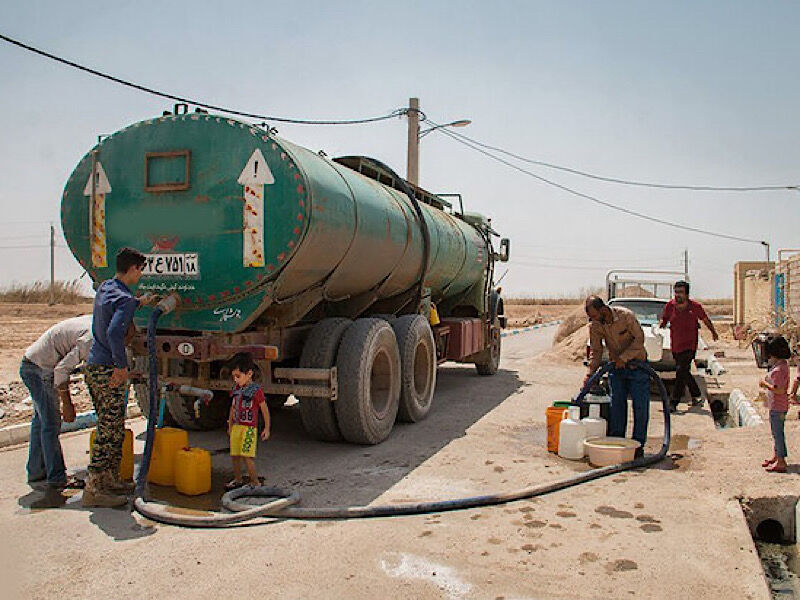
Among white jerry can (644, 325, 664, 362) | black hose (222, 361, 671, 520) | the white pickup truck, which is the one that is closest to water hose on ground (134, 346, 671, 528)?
black hose (222, 361, 671, 520)

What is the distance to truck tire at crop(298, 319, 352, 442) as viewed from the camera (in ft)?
23.2

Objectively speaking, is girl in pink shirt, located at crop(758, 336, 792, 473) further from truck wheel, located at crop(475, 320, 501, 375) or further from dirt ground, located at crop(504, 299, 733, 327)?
dirt ground, located at crop(504, 299, 733, 327)

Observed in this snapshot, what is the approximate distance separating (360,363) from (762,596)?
4181 mm

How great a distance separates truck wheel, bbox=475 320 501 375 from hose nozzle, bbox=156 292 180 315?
8.08m

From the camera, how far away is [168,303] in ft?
20.4

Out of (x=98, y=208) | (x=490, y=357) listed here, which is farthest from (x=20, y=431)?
(x=490, y=357)

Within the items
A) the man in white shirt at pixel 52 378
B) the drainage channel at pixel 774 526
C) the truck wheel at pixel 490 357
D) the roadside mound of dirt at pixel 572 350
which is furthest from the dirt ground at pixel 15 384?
the roadside mound of dirt at pixel 572 350

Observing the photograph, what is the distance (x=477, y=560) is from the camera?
4.22 metres

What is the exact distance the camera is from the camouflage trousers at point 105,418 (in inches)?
212

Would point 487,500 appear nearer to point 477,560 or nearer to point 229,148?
point 477,560

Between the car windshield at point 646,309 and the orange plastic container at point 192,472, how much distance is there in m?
8.94

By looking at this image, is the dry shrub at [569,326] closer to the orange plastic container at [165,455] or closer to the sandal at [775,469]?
the sandal at [775,469]

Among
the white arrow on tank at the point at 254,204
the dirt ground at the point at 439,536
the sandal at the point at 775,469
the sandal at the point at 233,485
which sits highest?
the white arrow on tank at the point at 254,204

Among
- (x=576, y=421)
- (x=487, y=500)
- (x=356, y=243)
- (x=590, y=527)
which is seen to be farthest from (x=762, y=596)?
(x=356, y=243)
